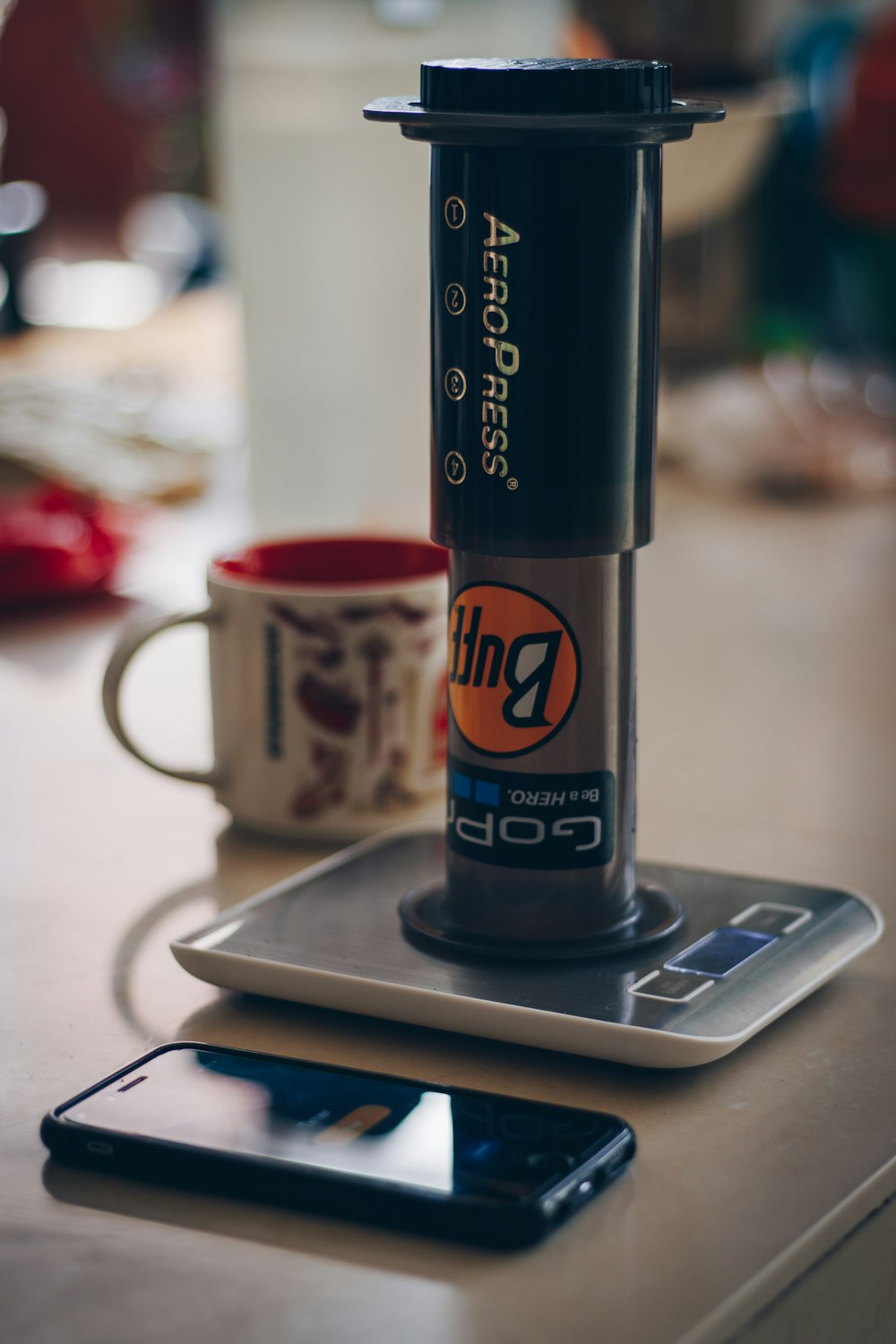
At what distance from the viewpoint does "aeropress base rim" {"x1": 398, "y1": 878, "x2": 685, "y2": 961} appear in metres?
0.43

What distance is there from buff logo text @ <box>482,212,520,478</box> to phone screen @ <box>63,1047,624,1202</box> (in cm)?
15

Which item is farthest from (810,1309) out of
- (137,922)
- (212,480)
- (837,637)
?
(212,480)

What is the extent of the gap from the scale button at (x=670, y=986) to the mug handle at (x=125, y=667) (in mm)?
220

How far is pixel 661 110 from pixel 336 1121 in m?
0.25

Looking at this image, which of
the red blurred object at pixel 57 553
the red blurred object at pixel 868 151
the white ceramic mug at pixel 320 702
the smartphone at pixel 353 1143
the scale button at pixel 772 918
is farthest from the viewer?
the red blurred object at pixel 868 151

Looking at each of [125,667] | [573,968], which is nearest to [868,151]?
[125,667]

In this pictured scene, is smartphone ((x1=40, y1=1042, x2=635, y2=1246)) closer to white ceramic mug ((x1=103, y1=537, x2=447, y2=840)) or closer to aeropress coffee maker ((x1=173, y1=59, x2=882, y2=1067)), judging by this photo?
aeropress coffee maker ((x1=173, y1=59, x2=882, y2=1067))

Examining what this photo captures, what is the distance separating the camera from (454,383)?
416mm

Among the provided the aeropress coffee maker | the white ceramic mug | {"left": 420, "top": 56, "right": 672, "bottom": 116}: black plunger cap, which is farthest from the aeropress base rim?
{"left": 420, "top": 56, "right": 672, "bottom": 116}: black plunger cap

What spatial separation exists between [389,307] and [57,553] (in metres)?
0.26

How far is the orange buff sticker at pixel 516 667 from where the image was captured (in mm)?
420

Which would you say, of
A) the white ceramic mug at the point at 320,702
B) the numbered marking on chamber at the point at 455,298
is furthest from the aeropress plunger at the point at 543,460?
the white ceramic mug at the point at 320,702

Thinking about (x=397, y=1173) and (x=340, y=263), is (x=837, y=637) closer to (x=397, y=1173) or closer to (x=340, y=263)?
(x=340, y=263)

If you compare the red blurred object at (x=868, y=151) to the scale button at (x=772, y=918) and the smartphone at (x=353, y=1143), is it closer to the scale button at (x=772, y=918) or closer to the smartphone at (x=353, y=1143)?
the scale button at (x=772, y=918)
